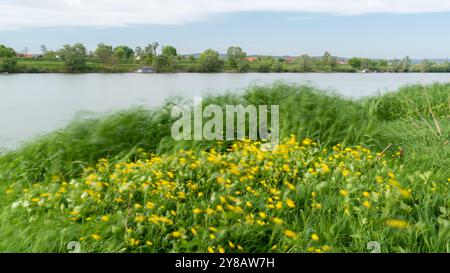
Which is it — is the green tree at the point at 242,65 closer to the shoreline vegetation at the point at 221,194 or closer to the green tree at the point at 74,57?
the shoreline vegetation at the point at 221,194

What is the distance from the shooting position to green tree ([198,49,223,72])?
19.9ft

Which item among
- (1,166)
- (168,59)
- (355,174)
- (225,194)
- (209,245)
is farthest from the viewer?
(168,59)

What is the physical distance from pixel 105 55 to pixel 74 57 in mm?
423

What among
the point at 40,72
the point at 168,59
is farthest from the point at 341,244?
the point at 40,72

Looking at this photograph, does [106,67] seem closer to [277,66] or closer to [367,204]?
[277,66]

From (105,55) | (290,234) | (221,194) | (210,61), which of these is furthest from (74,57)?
(290,234)

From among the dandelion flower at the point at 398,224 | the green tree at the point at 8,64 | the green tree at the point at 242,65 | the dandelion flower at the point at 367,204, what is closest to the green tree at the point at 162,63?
the green tree at the point at 242,65

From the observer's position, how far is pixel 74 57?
19.6 ft

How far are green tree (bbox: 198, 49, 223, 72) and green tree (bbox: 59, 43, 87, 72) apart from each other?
1659 millimetres

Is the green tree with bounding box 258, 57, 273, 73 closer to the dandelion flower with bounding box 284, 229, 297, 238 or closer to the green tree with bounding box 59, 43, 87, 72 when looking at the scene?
the green tree with bounding box 59, 43, 87, 72

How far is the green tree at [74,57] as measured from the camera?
19.5ft
